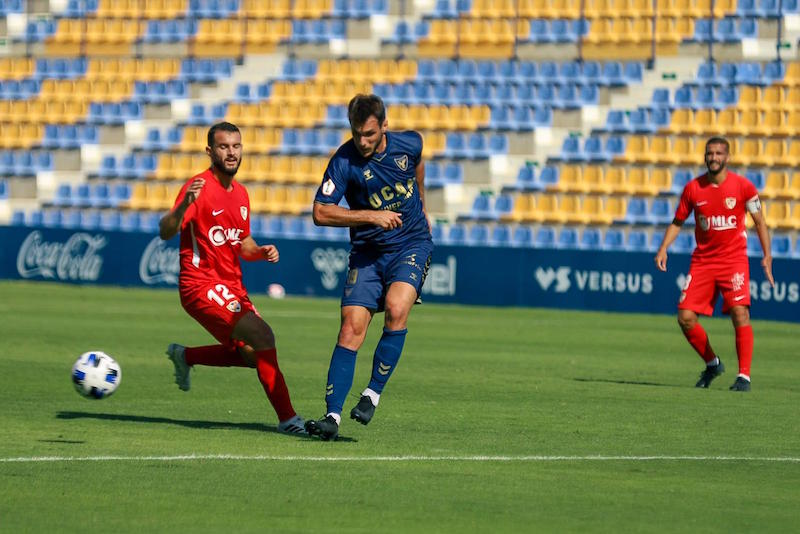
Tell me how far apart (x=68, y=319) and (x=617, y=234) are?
1162 centimetres

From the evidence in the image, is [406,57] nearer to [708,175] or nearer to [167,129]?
[167,129]

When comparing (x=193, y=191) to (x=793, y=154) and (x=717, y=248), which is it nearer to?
(x=717, y=248)

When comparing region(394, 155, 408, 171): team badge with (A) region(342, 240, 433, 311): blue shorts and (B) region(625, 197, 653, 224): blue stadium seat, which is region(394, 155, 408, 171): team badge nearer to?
(A) region(342, 240, 433, 311): blue shorts

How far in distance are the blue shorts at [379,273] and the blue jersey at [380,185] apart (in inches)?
2.3

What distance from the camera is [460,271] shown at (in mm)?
27641

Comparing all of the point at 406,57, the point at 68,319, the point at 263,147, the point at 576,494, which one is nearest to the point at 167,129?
the point at 263,147

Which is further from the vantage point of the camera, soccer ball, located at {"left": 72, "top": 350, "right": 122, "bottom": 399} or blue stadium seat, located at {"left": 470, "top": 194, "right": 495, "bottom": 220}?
blue stadium seat, located at {"left": 470, "top": 194, "right": 495, "bottom": 220}

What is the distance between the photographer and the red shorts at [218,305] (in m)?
10.2

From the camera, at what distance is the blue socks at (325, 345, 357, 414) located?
9.64 metres

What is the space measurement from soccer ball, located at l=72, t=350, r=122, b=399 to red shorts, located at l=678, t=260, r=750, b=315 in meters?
5.88

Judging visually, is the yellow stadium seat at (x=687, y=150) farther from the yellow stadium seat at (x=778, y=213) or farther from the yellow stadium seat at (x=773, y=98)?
the yellow stadium seat at (x=778, y=213)

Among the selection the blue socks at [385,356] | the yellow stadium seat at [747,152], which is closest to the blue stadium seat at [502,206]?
the yellow stadium seat at [747,152]

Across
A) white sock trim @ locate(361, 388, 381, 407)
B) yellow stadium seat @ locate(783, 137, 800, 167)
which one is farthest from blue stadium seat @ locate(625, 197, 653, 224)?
white sock trim @ locate(361, 388, 381, 407)

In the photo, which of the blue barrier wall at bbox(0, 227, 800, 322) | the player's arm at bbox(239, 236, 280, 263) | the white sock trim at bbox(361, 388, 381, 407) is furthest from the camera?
the blue barrier wall at bbox(0, 227, 800, 322)
